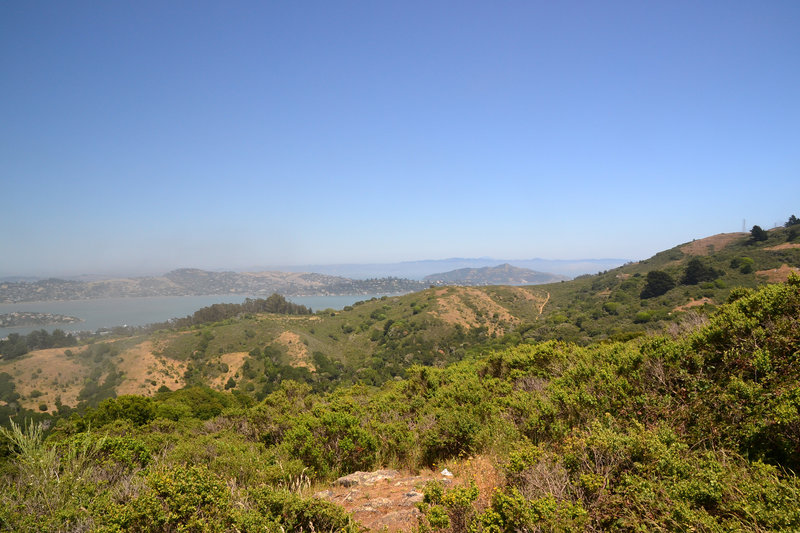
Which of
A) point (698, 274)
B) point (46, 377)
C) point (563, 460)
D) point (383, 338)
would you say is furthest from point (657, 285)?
point (46, 377)

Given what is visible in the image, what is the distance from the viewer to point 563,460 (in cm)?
477

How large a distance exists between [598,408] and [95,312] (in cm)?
17758

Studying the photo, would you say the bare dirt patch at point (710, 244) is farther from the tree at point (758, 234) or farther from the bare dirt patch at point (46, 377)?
the bare dirt patch at point (46, 377)

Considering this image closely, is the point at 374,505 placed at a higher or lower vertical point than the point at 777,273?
lower

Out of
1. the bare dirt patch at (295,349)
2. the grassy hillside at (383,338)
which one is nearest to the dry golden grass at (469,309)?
the grassy hillside at (383,338)

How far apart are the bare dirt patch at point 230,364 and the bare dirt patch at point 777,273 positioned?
68.7 metres

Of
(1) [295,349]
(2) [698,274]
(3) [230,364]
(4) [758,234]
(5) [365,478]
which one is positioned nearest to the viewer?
(5) [365,478]

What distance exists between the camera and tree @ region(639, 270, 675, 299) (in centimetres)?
4672

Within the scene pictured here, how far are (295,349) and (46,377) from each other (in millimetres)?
33196

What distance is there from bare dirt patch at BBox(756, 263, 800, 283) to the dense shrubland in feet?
139

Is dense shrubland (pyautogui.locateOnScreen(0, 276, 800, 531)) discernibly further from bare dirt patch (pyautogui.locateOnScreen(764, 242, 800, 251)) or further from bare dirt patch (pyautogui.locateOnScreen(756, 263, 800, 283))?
bare dirt patch (pyautogui.locateOnScreen(764, 242, 800, 251))

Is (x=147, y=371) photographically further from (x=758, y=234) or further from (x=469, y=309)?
(x=758, y=234)

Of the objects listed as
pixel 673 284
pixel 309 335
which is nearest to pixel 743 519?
pixel 673 284

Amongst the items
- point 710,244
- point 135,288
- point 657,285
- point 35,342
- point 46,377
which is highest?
point 710,244
